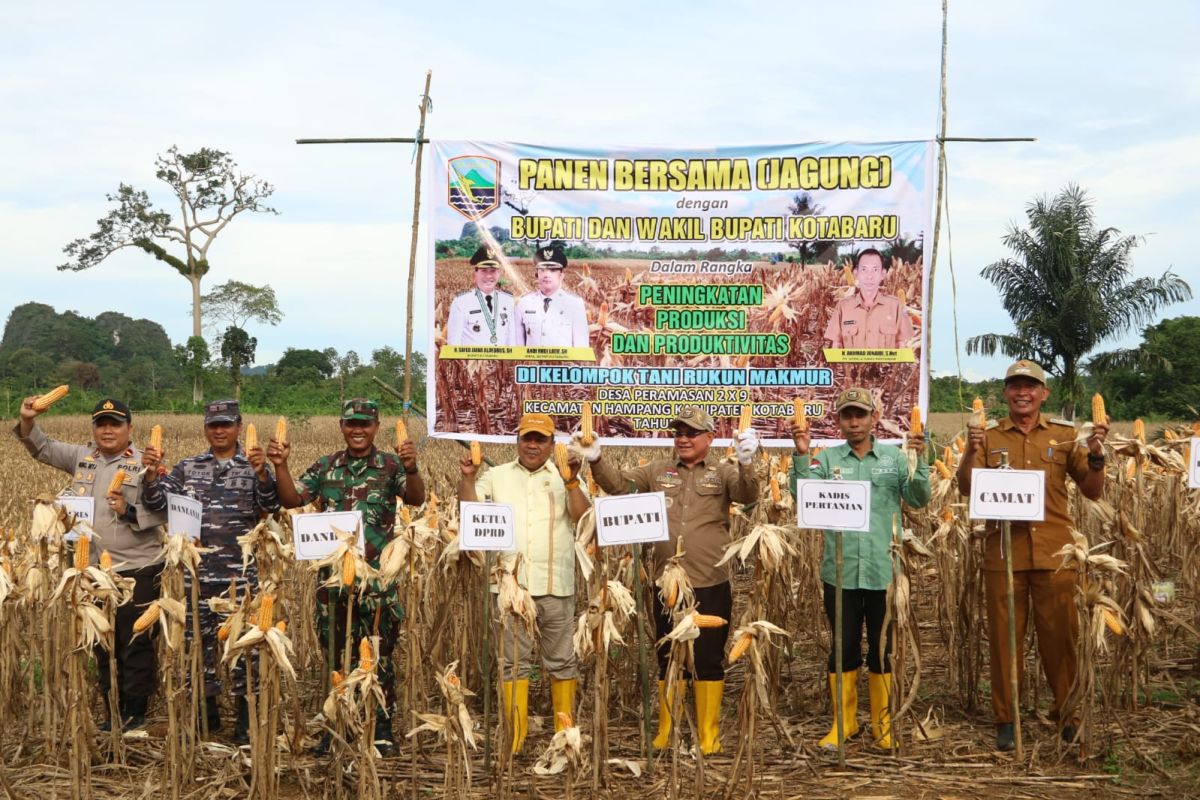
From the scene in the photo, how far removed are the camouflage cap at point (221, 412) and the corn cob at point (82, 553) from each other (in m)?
1.22

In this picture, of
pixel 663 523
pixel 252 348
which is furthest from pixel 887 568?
pixel 252 348

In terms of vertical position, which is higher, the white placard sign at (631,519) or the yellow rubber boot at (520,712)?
the white placard sign at (631,519)

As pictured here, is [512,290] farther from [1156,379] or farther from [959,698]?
[1156,379]

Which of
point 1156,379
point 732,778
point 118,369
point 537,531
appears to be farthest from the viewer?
point 118,369

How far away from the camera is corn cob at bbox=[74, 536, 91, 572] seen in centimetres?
454

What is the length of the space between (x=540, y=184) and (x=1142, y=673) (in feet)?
19.0

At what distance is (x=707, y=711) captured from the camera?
541 cm

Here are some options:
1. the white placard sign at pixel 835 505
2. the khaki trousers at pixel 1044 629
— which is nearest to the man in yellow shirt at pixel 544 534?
the white placard sign at pixel 835 505

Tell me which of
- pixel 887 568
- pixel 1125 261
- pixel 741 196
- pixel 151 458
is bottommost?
pixel 887 568

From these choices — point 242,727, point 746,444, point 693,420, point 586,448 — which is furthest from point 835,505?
point 242,727

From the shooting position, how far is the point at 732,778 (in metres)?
4.53

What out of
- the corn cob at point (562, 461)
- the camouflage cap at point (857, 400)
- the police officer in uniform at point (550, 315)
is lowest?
the corn cob at point (562, 461)

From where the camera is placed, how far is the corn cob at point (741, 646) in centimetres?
446

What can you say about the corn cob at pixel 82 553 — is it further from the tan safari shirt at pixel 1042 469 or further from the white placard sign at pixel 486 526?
the tan safari shirt at pixel 1042 469
